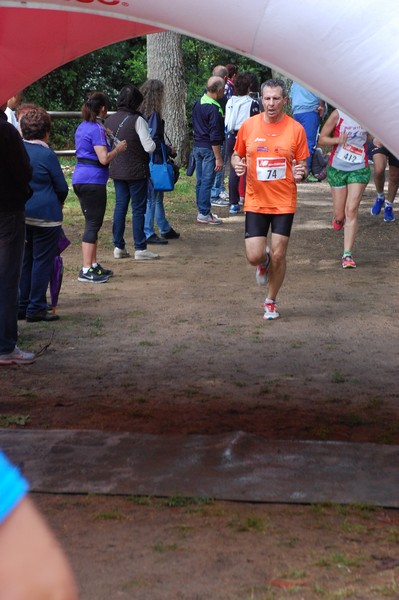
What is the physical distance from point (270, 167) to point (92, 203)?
2.70 meters

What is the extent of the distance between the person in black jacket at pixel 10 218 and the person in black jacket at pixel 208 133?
24.4 ft

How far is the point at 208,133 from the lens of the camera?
50.4 feet

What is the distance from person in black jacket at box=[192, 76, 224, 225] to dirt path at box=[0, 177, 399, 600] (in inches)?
38.5

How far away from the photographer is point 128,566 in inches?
185

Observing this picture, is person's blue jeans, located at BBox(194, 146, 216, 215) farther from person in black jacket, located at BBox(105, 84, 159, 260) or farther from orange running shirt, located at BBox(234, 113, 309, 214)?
orange running shirt, located at BBox(234, 113, 309, 214)

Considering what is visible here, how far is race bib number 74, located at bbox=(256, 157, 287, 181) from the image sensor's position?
8.98 m

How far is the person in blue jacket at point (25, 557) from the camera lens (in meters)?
1.58

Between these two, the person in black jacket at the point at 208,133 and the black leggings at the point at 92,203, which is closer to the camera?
the black leggings at the point at 92,203

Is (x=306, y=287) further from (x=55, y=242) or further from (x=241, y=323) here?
(x=55, y=242)

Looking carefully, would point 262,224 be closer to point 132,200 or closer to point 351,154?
point 351,154

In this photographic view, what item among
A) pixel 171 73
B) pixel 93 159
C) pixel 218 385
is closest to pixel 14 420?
pixel 218 385

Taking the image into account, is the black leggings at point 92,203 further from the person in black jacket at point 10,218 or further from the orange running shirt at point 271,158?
the person in black jacket at point 10,218

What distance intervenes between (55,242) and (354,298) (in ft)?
10.6

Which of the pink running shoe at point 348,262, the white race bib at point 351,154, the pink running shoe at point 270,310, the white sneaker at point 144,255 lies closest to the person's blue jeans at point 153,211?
the white sneaker at point 144,255
